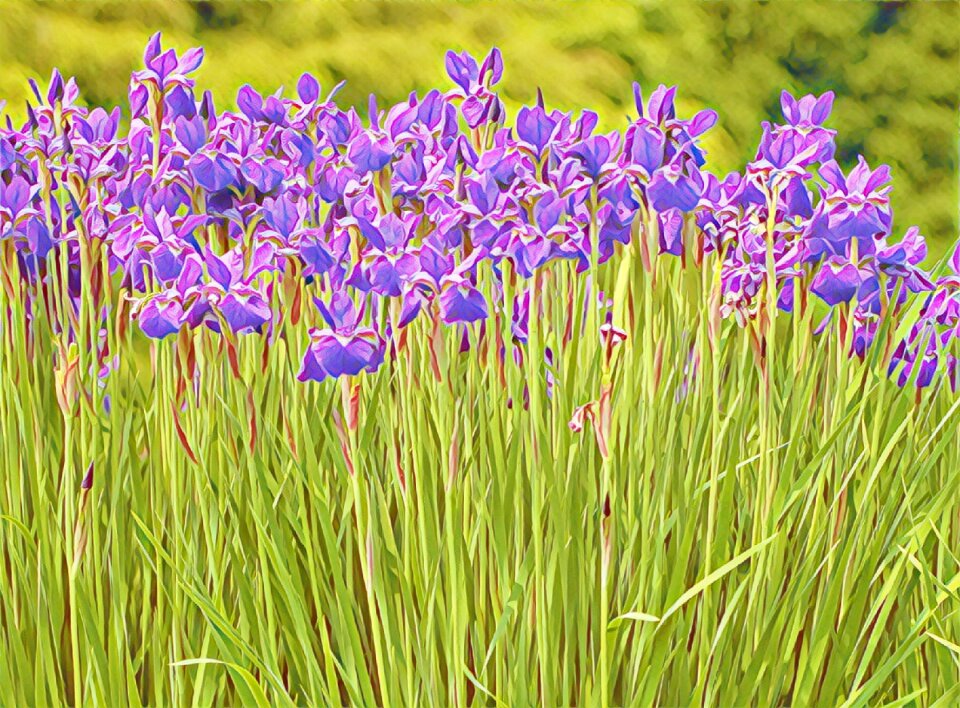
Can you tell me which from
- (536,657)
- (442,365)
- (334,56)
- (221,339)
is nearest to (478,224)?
(442,365)

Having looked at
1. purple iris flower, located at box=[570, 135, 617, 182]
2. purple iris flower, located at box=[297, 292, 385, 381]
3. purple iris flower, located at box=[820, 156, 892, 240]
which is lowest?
purple iris flower, located at box=[297, 292, 385, 381]

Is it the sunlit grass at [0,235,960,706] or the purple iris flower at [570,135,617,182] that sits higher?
the purple iris flower at [570,135,617,182]

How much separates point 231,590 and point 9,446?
24.5 inches

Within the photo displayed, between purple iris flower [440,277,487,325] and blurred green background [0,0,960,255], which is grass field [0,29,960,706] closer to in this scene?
purple iris flower [440,277,487,325]

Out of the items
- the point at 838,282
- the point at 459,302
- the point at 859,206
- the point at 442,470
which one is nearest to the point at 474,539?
the point at 442,470

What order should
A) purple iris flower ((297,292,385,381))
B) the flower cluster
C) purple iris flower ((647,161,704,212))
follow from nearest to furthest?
1. purple iris flower ((297,292,385,381))
2. the flower cluster
3. purple iris flower ((647,161,704,212))

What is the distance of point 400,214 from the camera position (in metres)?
2.81

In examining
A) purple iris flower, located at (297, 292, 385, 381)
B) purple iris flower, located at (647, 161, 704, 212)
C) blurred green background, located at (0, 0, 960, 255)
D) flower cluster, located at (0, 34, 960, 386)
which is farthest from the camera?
blurred green background, located at (0, 0, 960, 255)

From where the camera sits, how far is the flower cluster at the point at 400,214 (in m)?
2.24

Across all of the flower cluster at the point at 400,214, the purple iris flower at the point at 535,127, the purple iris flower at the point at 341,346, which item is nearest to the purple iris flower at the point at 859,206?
the flower cluster at the point at 400,214

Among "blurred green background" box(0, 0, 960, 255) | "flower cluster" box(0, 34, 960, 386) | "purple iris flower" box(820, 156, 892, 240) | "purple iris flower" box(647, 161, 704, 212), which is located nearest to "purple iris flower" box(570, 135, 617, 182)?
"flower cluster" box(0, 34, 960, 386)

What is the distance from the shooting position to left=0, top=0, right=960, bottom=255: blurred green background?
5.71m

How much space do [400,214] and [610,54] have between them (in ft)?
11.0

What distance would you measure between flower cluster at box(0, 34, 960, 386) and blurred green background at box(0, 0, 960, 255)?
3.00 metres
